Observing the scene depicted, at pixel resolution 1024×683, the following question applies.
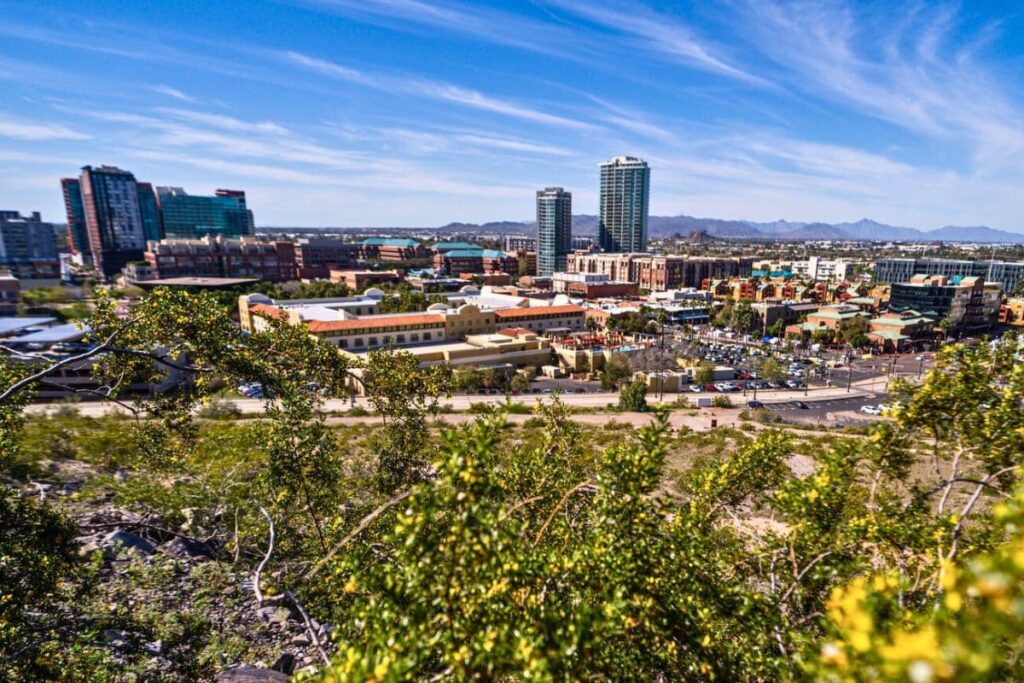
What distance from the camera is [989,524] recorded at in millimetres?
6355

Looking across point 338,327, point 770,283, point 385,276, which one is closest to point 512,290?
point 385,276

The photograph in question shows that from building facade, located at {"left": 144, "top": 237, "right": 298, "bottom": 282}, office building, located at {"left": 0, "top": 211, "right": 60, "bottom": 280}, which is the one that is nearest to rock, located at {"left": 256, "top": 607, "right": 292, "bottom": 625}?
building facade, located at {"left": 144, "top": 237, "right": 298, "bottom": 282}

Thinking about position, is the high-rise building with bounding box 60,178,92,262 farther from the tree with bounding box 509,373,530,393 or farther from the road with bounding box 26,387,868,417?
the tree with bounding box 509,373,530,393

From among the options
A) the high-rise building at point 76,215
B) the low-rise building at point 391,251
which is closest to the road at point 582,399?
the high-rise building at point 76,215

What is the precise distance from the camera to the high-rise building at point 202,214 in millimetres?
123531

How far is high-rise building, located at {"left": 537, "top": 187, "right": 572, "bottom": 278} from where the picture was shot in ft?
424

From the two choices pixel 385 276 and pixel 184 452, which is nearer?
pixel 184 452

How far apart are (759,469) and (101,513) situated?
16.7 meters

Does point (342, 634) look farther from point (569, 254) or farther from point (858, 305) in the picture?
point (569, 254)

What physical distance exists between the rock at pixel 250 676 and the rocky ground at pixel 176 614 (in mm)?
19

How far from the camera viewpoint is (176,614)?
8227mm

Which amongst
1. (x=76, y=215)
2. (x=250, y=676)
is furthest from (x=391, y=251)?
(x=250, y=676)

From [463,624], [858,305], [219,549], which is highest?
[463,624]

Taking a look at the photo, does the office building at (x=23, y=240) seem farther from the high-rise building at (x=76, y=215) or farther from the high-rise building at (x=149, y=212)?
the high-rise building at (x=149, y=212)
